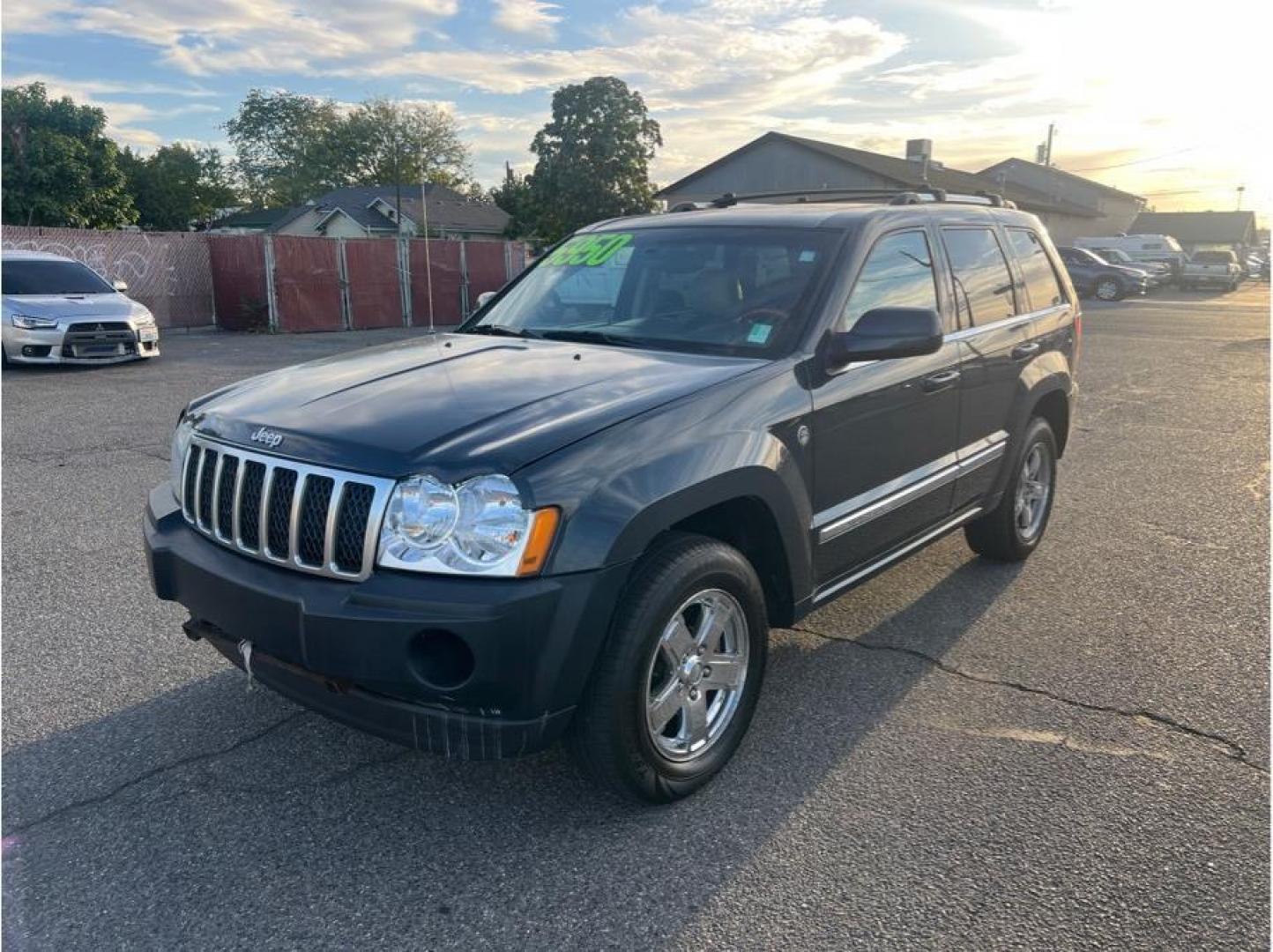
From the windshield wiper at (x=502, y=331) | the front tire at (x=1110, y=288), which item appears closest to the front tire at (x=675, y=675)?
the windshield wiper at (x=502, y=331)

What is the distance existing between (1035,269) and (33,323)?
40.6ft

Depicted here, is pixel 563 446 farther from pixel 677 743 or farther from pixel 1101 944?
pixel 1101 944

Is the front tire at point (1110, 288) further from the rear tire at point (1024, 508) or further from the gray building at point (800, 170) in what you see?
the rear tire at point (1024, 508)

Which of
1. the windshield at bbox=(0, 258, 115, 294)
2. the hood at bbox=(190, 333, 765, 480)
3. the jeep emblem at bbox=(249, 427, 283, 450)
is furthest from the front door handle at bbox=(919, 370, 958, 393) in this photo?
the windshield at bbox=(0, 258, 115, 294)

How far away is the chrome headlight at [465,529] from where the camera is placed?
2463mm

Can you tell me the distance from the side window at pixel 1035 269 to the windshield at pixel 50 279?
12904 mm

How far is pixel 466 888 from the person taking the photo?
8.56 ft

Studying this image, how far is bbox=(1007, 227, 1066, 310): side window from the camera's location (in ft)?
16.3

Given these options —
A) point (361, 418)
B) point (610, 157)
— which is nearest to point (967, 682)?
point (361, 418)

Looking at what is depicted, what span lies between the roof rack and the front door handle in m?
0.84

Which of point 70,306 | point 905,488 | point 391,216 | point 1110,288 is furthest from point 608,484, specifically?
point 391,216

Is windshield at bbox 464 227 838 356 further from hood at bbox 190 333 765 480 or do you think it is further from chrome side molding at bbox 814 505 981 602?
chrome side molding at bbox 814 505 981 602

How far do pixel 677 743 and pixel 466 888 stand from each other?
75 centimetres

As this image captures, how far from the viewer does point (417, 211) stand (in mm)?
50250
